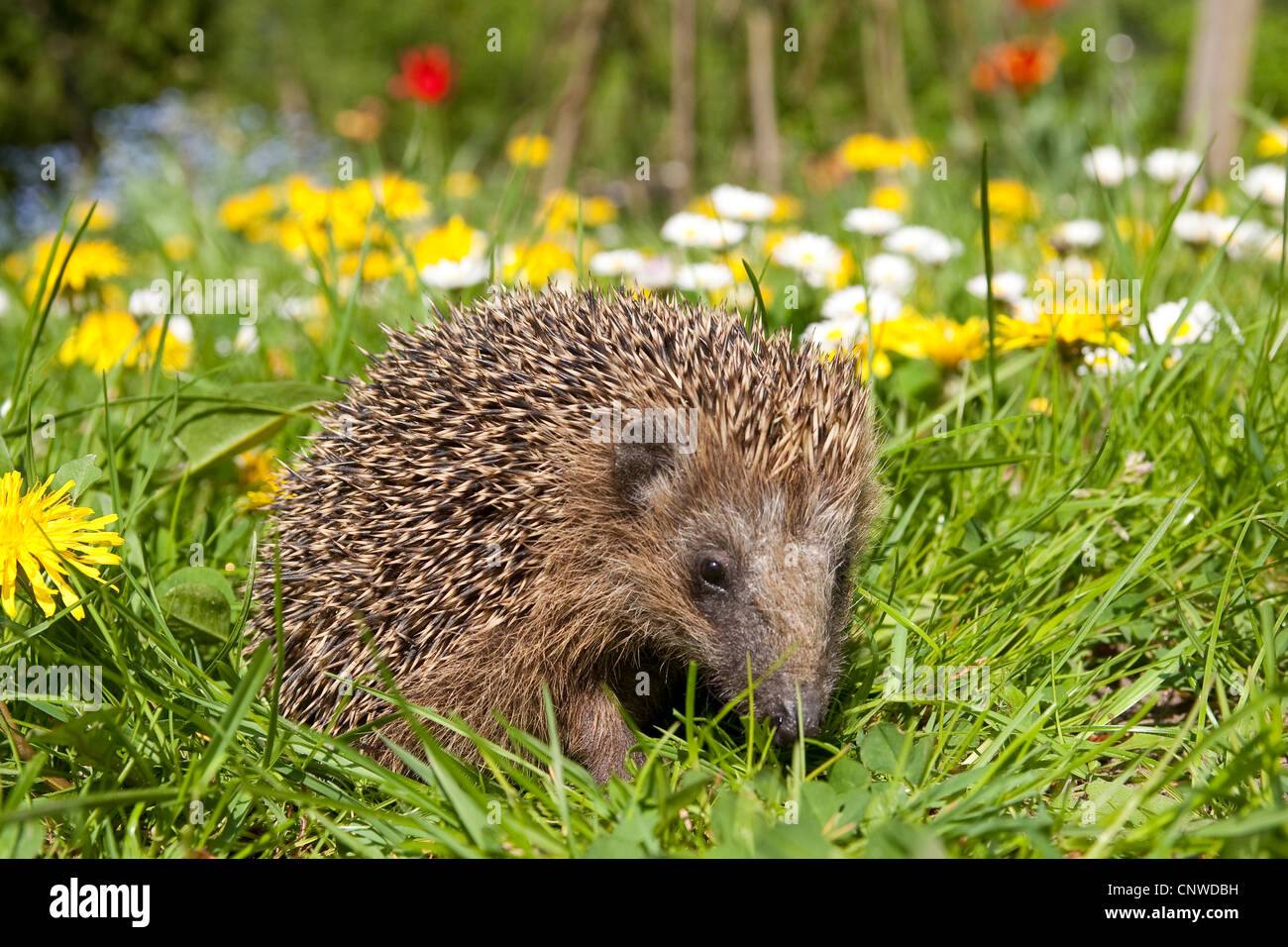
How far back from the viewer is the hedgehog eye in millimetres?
3328

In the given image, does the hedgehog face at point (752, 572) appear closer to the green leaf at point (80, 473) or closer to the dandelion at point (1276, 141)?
the green leaf at point (80, 473)

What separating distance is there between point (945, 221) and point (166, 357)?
4805mm

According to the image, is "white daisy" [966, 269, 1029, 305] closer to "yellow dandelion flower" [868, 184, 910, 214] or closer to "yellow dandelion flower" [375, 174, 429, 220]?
"yellow dandelion flower" [868, 184, 910, 214]

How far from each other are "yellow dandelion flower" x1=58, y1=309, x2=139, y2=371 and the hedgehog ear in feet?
10.0

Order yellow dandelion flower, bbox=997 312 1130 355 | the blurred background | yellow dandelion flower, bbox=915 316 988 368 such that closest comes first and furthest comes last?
yellow dandelion flower, bbox=997 312 1130 355, yellow dandelion flower, bbox=915 316 988 368, the blurred background

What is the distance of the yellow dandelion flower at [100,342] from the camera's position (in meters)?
5.30

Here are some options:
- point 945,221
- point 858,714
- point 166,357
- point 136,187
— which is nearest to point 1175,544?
point 858,714

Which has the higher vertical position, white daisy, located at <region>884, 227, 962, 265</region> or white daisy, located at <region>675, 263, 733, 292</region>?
white daisy, located at <region>884, 227, 962, 265</region>

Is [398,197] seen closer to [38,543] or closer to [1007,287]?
[1007,287]

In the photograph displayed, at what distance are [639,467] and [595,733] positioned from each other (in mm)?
892

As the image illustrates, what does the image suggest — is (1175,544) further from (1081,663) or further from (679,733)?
(679,733)

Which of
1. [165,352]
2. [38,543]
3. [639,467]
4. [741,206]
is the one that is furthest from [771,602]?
[165,352]

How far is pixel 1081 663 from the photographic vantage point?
360cm

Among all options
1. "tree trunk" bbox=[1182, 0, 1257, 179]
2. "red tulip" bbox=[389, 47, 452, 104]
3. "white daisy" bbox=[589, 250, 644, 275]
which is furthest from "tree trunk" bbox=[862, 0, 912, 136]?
"white daisy" bbox=[589, 250, 644, 275]
